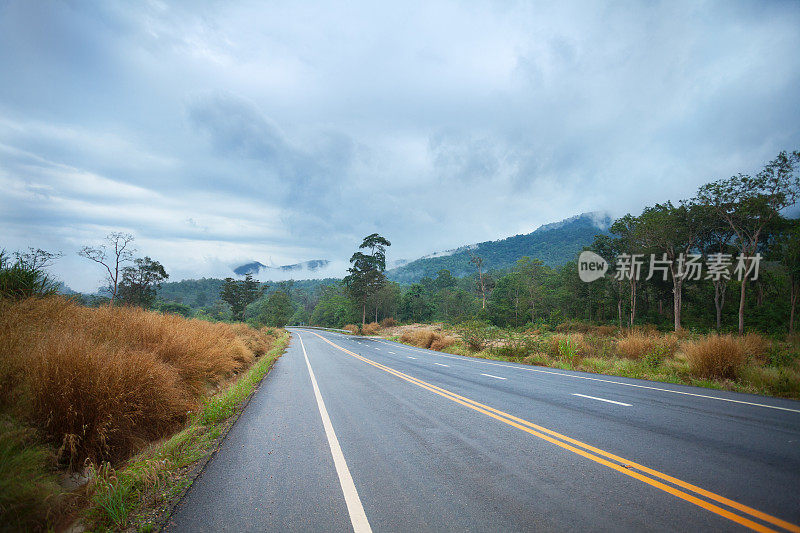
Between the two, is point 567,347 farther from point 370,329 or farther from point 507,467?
point 370,329

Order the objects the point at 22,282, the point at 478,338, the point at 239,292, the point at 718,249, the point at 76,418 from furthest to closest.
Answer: the point at 239,292, the point at 718,249, the point at 478,338, the point at 22,282, the point at 76,418

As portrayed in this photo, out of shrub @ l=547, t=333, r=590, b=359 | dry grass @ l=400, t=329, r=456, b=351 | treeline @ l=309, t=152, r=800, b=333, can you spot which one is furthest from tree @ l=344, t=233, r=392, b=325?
shrub @ l=547, t=333, r=590, b=359

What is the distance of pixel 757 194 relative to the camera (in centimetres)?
2706

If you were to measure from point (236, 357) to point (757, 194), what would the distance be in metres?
40.1

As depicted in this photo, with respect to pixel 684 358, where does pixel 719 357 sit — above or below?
above

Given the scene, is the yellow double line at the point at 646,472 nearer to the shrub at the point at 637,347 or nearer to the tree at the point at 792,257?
the shrub at the point at 637,347

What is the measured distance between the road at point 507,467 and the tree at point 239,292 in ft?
202

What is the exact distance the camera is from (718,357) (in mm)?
9047

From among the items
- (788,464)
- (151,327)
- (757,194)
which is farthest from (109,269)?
(757,194)

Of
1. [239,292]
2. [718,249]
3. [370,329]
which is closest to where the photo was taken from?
[718,249]

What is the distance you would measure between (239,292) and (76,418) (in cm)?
6375

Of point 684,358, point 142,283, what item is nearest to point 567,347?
point 684,358

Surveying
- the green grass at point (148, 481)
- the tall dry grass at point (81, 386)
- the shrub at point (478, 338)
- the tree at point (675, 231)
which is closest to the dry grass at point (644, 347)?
the shrub at point (478, 338)

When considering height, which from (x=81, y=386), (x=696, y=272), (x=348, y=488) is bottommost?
(x=348, y=488)
